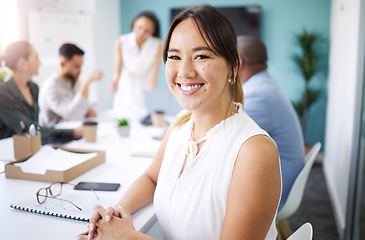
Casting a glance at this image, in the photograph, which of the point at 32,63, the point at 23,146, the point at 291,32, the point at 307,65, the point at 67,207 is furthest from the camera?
the point at 291,32

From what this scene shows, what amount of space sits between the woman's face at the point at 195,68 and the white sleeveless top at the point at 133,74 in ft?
6.62

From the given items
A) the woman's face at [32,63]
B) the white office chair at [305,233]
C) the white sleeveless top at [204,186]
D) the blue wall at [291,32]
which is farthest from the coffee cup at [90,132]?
the blue wall at [291,32]

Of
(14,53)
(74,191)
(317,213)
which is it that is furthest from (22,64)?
(317,213)

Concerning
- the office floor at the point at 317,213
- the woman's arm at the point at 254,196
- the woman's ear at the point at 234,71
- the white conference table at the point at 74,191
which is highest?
the woman's ear at the point at 234,71

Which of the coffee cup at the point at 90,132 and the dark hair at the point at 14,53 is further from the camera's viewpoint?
the coffee cup at the point at 90,132

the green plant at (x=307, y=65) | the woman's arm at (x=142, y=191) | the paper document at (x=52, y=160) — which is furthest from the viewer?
the green plant at (x=307, y=65)

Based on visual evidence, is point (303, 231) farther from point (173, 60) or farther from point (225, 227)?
point (173, 60)

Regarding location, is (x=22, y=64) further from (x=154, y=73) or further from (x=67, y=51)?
(x=154, y=73)

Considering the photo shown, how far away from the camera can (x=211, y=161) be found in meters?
1.07

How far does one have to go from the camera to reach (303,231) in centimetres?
99

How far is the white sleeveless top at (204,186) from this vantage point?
40.1 inches

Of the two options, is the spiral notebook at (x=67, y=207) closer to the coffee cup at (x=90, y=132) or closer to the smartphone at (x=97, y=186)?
the smartphone at (x=97, y=186)

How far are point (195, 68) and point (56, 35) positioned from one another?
3289 millimetres

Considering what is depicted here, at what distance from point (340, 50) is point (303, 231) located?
8.64 feet
